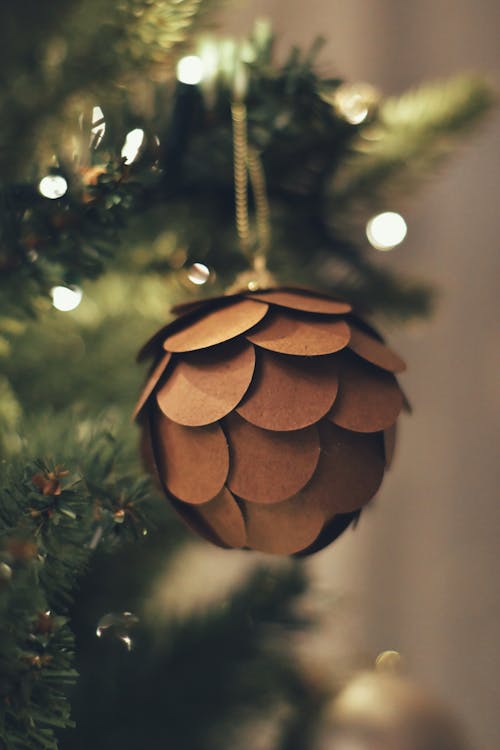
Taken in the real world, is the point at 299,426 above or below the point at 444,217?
below

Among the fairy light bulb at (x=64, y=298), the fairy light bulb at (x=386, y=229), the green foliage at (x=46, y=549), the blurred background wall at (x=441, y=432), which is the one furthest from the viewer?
the blurred background wall at (x=441, y=432)

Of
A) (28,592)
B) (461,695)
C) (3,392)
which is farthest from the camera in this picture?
(461,695)

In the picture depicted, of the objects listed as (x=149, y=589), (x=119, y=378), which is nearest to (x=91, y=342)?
(x=119, y=378)

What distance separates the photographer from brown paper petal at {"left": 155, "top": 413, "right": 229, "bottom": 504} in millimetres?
242

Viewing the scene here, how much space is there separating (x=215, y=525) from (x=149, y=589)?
0.77 feet

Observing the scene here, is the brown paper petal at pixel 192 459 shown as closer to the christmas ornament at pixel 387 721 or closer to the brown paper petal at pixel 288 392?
the brown paper petal at pixel 288 392

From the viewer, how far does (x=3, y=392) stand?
36 cm

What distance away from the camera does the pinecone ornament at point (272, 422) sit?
0.24 meters

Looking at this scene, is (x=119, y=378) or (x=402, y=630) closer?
(x=119, y=378)

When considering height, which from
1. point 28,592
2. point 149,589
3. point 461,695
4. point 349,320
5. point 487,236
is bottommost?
point 461,695

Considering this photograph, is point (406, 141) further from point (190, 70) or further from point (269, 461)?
point (269, 461)

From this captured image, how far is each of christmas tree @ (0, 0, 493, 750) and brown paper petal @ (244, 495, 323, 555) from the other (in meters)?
0.05

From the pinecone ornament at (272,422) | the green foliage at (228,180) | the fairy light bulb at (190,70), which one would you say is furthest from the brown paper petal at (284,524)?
the fairy light bulb at (190,70)

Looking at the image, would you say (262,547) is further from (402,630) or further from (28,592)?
(402,630)
